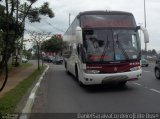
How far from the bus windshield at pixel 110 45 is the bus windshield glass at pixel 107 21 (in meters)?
0.27

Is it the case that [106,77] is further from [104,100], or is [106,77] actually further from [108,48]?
[104,100]

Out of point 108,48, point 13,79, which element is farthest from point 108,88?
point 13,79

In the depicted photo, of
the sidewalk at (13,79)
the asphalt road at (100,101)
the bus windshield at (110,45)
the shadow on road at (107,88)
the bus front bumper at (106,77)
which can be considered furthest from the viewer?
the sidewalk at (13,79)

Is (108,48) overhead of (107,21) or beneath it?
beneath

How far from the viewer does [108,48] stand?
16172 mm

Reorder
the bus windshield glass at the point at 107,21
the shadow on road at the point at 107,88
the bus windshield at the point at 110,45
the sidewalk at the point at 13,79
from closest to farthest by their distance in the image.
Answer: the bus windshield at the point at 110,45 → the bus windshield glass at the point at 107,21 → the shadow on road at the point at 107,88 → the sidewalk at the point at 13,79

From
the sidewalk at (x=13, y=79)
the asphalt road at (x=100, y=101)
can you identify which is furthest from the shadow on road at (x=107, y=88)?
the sidewalk at (x=13, y=79)

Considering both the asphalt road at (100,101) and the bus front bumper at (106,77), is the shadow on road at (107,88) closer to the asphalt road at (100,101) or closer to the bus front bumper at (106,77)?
the asphalt road at (100,101)

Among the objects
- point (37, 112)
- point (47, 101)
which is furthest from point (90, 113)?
point (47, 101)

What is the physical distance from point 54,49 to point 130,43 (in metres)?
86.5

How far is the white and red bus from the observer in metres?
16.0

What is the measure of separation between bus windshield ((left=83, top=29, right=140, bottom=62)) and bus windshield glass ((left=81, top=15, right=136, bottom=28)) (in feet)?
0.89

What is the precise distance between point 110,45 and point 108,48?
18cm

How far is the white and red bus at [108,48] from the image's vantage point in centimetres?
1598
